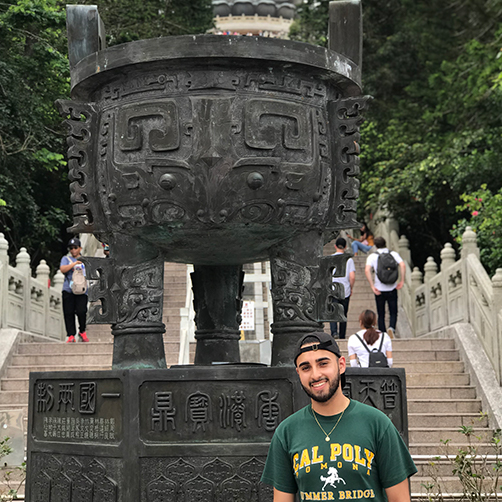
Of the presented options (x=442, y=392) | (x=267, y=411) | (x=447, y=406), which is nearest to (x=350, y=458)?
(x=267, y=411)

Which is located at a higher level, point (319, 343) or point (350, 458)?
point (319, 343)

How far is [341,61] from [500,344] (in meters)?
6.14

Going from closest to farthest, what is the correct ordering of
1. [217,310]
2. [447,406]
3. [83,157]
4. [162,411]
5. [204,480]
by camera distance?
[204,480] → [162,411] → [83,157] → [217,310] → [447,406]

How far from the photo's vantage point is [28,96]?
15.1 m

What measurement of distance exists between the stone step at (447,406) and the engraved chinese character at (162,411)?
226 inches

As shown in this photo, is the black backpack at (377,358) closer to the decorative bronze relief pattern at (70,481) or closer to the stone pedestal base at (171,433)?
the stone pedestal base at (171,433)

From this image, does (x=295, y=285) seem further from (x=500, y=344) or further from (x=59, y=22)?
(x=59, y=22)

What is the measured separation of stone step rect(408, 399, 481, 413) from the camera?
1005 centimetres

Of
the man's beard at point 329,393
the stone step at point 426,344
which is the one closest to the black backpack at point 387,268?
the stone step at point 426,344

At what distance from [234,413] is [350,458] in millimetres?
2009

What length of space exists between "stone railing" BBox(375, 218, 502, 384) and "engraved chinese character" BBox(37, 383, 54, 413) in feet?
21.8

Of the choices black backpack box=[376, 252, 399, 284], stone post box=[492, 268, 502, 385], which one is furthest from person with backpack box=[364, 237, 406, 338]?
stone post box=[492, 268, 502, 385]

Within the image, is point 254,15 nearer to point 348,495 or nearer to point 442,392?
point 442,392

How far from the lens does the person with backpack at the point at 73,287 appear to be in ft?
40.0
